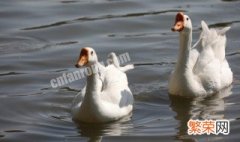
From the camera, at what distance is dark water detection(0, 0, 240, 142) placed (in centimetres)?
859

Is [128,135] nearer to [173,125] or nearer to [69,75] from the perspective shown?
[173,125]

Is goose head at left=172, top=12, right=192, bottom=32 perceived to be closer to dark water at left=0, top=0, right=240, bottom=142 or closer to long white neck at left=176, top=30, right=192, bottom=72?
long white neck at left=176, top=30, right=192, bottom=72

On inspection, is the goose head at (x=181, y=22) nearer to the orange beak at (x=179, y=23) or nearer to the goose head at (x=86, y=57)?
the orange beak at (x=179, y=23)

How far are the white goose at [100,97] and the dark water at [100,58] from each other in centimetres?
14

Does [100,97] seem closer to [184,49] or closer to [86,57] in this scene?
[86,57]

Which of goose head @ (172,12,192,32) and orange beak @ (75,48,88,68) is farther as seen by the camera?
goose head @ (172,12,192,32)

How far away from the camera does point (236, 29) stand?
12703 mm

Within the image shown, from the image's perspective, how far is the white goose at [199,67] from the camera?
31.1 feet

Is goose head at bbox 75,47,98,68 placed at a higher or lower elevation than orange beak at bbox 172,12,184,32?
lower

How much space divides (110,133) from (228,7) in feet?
Result: 20.4

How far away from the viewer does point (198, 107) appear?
9406mm

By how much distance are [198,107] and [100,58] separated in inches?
96.2

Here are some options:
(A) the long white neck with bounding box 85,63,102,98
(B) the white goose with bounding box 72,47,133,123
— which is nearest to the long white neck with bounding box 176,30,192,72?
(B) the white goose with bounding box 72,47,133,123

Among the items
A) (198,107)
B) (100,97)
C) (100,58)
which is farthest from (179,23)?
(100,58)
